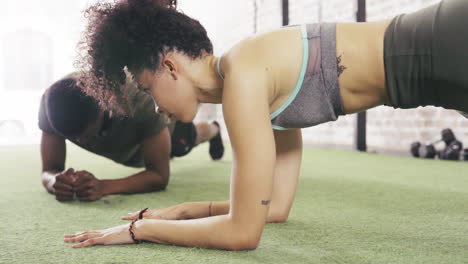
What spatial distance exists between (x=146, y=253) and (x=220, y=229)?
21 cm

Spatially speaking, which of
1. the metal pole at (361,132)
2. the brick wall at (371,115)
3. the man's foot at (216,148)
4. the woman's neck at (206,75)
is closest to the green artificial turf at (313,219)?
the woman's neck at (206,75)

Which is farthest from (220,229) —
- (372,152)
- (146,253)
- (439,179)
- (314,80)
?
(372,152)

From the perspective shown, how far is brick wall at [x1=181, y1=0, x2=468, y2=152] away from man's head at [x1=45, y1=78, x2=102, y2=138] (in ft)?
9.88

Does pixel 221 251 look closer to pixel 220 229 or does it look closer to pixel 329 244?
pixel 220 229

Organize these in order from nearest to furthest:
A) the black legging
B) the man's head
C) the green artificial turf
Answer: the black legging
the green artificial turf
the man's head

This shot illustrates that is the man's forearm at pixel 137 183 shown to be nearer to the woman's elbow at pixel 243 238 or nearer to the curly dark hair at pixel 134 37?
the curly dark hair at pixel 134 37

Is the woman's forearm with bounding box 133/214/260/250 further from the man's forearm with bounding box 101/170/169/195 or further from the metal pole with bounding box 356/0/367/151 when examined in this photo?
the metal pole with bounding box 356/0/367/151

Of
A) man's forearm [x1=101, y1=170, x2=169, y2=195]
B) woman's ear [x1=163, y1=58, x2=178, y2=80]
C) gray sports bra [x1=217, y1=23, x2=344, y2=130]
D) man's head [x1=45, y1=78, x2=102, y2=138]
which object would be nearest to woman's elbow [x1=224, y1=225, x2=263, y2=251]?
gray sports bra [x1=217, y1=23, x2=344, y2=130]

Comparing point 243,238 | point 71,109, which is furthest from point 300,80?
point 71,109

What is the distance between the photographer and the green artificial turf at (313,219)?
111 cm

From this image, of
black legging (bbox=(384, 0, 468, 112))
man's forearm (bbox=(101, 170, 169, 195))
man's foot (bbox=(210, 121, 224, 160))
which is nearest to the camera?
black legging (bbox=(384, 0, 468, 112))

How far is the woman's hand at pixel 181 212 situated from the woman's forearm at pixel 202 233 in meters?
0.16

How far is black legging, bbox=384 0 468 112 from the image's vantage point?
0.99m

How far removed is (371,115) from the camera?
4371mm
